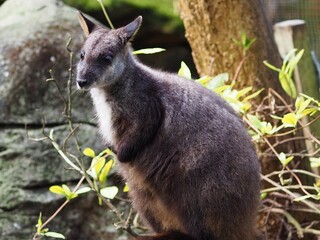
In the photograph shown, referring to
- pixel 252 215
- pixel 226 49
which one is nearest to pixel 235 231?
pixel 252 215

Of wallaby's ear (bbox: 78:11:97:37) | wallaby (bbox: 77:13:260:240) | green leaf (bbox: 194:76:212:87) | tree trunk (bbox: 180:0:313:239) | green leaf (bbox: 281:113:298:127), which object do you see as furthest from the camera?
tree trunk (bbox: 180:0:313:239)

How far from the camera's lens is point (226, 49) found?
183 inches

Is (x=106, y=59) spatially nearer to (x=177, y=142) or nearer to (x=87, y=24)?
(x=87, y=24)

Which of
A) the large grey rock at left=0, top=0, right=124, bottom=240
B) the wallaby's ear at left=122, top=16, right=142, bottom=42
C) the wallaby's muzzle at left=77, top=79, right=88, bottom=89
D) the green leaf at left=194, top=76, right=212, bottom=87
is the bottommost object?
the large grey rock at left=0, top=0, right=124, bottom=240

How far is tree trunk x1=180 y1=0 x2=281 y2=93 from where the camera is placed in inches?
180

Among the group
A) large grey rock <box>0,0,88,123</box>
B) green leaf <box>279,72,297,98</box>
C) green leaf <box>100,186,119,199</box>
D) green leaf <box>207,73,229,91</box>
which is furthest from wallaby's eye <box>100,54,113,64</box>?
large grey rock <box>0,0,88,123</box>

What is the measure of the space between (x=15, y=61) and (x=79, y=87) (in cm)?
209

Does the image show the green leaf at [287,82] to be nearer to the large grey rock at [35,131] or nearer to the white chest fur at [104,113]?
the white chest fur at [104,113]

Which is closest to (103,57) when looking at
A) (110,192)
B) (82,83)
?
(82,83)

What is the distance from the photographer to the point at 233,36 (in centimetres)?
462

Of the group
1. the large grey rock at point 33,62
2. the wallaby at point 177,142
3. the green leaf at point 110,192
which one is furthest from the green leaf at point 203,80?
the large grey rock at point 33,62

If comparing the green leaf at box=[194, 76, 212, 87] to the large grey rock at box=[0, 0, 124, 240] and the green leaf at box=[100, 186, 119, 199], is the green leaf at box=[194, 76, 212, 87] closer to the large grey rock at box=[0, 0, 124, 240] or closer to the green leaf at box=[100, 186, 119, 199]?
the green leaf at box=[100, 186, 119, 199]

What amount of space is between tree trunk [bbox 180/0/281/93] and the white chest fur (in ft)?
4.27

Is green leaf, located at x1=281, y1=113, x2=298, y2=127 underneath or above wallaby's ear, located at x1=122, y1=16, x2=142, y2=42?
underneath
